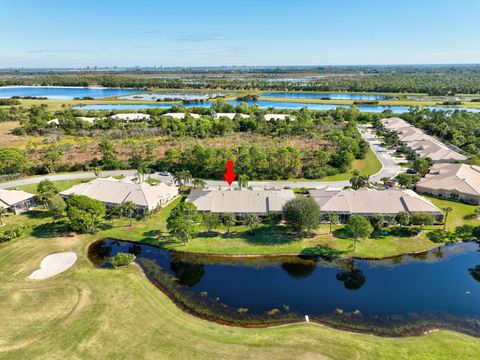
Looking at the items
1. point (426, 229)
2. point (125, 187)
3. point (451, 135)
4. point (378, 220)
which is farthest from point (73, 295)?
point (451, 135)

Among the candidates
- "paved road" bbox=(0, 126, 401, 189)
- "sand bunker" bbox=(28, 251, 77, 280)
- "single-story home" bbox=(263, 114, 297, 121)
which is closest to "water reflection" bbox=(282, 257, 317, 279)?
"paved road" bbox=(0, 126, 401, 189)

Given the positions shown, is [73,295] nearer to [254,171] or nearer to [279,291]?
[279,291]

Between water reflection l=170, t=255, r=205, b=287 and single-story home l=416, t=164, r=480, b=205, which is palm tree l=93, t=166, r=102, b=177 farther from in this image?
single-story home l=416, t=164, r=480, b=205

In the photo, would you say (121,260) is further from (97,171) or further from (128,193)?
(97,171)

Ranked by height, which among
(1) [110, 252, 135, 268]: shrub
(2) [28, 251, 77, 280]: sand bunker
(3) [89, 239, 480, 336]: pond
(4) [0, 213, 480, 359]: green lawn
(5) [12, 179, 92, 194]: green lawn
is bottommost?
(3) [89, 239, 480, 336]: pond

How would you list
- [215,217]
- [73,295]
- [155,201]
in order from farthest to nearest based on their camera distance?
1. [155,201]
2. [215,217]
3. [73,295]

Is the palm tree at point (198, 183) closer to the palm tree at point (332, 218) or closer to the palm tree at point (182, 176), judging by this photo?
the palm tree at point (182, 176)

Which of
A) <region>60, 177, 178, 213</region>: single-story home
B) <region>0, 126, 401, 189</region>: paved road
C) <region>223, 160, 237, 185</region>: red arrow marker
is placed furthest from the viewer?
<region>223, 160, 237, 185</region>: red arrow marker
